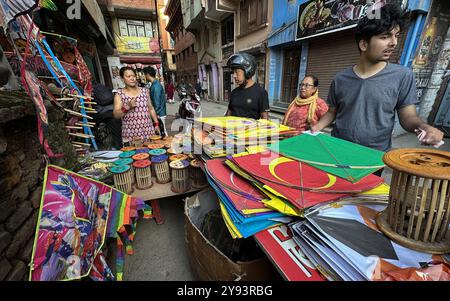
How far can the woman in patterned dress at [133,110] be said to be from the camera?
8.63 ft

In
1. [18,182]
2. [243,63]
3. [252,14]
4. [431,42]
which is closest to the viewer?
[18,182]

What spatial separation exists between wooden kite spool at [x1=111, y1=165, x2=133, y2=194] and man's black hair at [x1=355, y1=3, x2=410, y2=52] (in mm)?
2143

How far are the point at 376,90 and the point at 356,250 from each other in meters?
1.34

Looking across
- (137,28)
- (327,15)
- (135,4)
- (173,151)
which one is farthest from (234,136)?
(137,28)

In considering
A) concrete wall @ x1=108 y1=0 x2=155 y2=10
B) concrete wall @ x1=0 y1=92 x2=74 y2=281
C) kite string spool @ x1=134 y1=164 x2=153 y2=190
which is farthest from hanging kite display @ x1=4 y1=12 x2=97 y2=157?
concrete wall @ x1=108 y1=0 x2=155 y2=10

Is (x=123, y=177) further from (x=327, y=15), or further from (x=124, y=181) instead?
(x=327, y=15)

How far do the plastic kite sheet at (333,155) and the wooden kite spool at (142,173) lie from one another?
4.01ft

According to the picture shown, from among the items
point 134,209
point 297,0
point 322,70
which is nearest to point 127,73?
point 134,209

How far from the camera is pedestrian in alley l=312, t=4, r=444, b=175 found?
1.26 metres

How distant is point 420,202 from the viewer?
62 cm

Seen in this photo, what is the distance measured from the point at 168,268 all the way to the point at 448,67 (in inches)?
291

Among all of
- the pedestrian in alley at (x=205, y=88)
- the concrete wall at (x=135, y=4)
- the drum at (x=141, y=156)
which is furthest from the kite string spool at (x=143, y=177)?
the pedestrian in alley at (x=205, y=88)

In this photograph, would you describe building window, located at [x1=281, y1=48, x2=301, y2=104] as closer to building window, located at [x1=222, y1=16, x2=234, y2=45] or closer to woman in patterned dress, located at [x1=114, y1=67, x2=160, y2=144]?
building window, located at [x1=222, y1=16, x2=234, y2=45]

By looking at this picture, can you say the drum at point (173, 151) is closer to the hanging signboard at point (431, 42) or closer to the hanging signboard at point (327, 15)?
the hanging signboard at point (327, 15)
